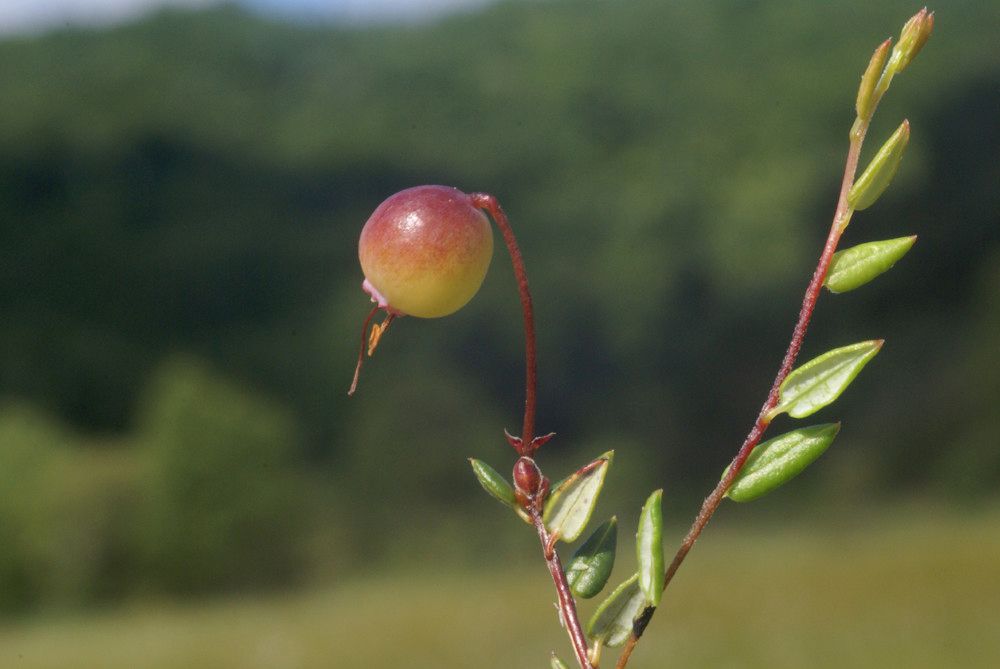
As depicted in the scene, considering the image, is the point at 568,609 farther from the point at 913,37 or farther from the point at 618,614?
the point at 913,37

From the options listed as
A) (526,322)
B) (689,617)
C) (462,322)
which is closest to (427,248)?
(526,322)

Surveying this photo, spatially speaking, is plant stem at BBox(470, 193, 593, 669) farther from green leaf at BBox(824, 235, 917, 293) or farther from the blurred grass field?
the blurred grass field

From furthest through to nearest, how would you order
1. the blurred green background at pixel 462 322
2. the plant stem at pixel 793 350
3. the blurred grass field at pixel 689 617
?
the blurred green background at pixel 462 322, the blurred grass field at pixel 689 617, the plant stem at pixel 793 350

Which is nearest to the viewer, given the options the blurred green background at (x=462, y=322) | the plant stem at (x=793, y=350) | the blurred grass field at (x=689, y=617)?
the plant stem at (x=793, y=350)

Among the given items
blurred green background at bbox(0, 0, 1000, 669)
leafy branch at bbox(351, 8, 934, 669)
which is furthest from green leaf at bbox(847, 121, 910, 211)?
blurred green background at bbox(0, 0, 1000, 669)

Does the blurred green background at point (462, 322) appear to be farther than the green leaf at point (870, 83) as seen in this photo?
Yes

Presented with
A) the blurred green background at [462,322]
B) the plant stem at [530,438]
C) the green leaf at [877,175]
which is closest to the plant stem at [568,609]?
the plant stem at [530,438]

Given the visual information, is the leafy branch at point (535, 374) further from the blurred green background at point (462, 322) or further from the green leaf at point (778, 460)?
the blurred green background at point (462, 322)
